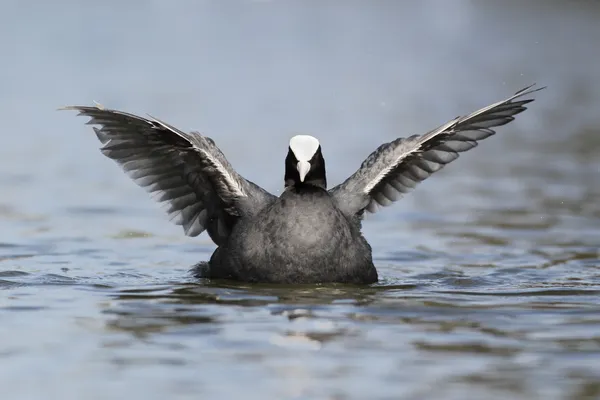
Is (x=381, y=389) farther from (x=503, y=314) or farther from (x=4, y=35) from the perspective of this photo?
(x=4, y=35)

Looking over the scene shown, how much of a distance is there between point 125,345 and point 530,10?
24.4 metres

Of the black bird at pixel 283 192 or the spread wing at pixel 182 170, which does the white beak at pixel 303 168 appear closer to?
the black bird at pixel 283 192

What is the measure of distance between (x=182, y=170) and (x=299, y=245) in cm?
129

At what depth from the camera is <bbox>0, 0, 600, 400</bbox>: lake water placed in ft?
22.7

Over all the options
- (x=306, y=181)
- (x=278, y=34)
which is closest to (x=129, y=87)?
(x=278, y=34)

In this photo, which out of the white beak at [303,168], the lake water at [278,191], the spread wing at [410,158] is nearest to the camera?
the lake water at [278,191]

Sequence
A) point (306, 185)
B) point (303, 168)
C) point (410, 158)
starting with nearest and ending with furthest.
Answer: point (303, 168), point (306, 185), point (410, 158)

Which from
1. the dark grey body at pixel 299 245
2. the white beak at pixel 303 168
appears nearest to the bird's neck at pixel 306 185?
the dark grey body at pixel 299 245

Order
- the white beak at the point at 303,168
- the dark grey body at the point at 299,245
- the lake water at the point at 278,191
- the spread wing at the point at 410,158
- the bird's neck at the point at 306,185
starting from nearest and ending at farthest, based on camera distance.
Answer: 1. the lake water at the point at 278,191
2. the white beak at the point at 303,168
3. the dark grey body at the point at 299,245
4. the bird's neck at the point at 306,185
5. the spread wing at the point at 410,158

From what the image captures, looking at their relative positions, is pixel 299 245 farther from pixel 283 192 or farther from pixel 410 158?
pixel 410 158

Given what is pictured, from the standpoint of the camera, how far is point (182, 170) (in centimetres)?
1005

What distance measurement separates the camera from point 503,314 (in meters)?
8.49

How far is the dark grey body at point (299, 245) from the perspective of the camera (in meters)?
9.30

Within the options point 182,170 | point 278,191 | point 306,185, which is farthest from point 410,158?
point 278,191
